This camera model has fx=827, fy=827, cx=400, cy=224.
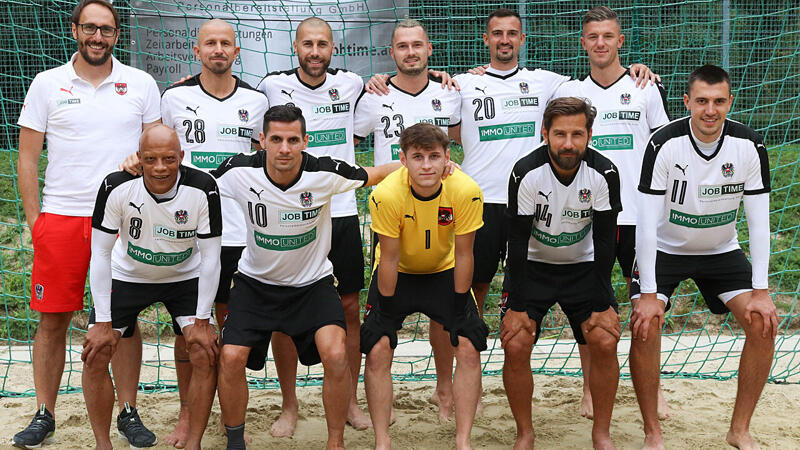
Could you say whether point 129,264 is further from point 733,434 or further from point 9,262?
point 9,262

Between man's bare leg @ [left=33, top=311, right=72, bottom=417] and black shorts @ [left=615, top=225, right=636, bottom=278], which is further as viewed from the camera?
black shorts @ [left=615, top=225, right=636, bottom=278]

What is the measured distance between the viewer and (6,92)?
805 centimetres

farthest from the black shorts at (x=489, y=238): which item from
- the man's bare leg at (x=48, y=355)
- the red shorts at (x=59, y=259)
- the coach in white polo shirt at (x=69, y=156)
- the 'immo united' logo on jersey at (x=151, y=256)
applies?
the man's bare leg at (x=48, y=355)

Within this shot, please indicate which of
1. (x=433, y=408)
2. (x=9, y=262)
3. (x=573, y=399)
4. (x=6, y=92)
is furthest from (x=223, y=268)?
(x=6, y=92)

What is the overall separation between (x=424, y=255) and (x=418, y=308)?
0.96 feet

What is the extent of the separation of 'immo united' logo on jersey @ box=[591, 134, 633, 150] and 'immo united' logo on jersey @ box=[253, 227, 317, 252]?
5.91ft

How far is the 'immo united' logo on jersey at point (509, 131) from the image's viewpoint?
195 inches

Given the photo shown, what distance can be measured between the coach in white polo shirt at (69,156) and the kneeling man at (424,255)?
4.74ft

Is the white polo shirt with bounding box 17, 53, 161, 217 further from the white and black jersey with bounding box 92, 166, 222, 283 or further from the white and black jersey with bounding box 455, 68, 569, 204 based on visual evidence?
the white and black jersey with bounding box 455, 68, 569, 204

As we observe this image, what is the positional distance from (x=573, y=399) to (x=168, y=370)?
9.63ft

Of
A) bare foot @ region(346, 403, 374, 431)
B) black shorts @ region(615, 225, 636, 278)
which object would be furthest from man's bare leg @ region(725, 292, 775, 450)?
bare foot @ region(346, 403, 374, 431)

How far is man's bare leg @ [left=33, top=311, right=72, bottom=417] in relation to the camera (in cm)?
457

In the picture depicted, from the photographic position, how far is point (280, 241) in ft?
13.9

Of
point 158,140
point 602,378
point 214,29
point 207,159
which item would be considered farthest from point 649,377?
point 214,29
